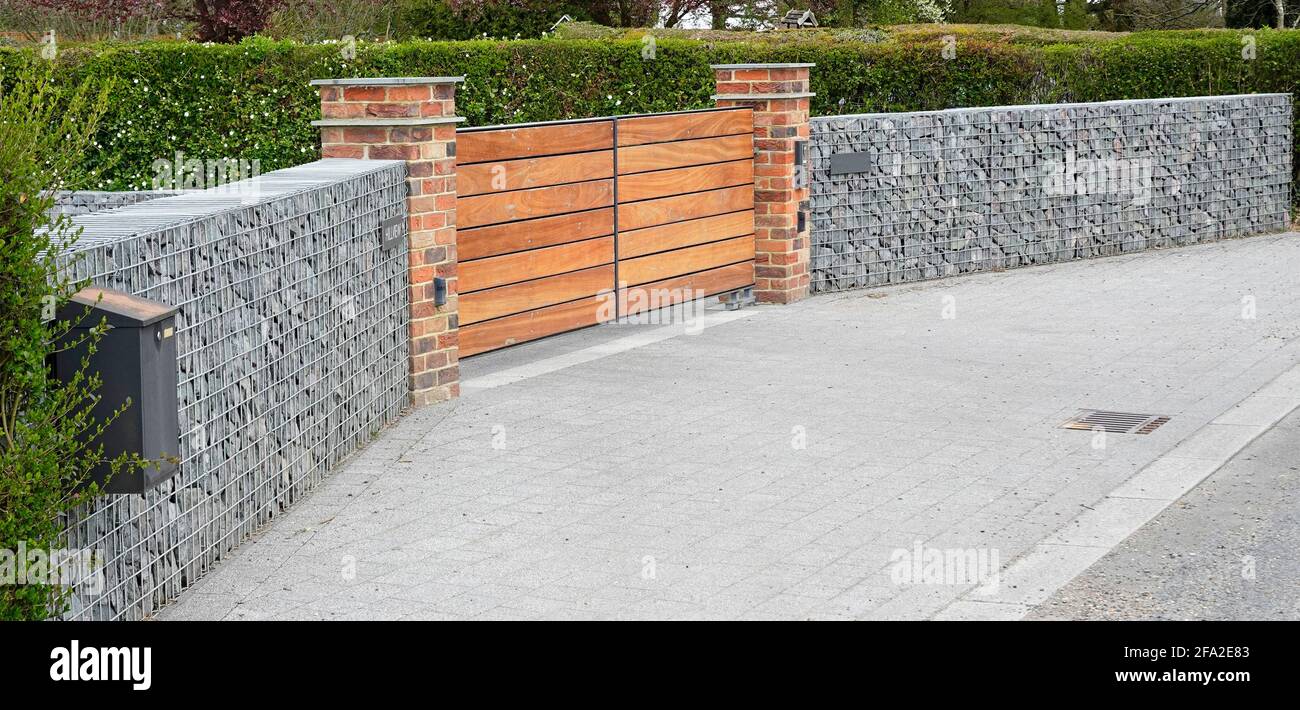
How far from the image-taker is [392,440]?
345 inches

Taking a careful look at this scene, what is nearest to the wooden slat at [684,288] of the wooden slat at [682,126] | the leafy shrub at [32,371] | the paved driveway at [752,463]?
the paved driveway at [752,463]

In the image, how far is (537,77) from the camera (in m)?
16.7

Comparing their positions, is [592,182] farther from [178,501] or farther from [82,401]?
[82,401]

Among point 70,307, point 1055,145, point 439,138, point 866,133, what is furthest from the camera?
point 1055,145

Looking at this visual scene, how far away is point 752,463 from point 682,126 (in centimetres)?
511

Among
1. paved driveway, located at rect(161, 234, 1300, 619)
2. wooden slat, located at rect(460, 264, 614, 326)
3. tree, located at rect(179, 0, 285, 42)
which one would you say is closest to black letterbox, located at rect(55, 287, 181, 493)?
paved driveway, located at rect(161, 234, 1300, 619)

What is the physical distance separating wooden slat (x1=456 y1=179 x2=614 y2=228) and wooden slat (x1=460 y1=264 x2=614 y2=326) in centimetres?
47

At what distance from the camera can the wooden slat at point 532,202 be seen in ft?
33.9

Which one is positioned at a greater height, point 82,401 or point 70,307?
point 70,307

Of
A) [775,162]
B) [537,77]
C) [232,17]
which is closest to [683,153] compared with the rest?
[775,162]

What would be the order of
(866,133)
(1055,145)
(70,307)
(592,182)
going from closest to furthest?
1. (70,307)
2. (592,182)
3. (866,133)
4. (1055,145)

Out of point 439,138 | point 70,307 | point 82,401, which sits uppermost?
point 439,138

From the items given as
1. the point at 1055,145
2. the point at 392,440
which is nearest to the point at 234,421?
the point at 392,440

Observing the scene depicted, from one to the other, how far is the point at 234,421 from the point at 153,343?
150cm
